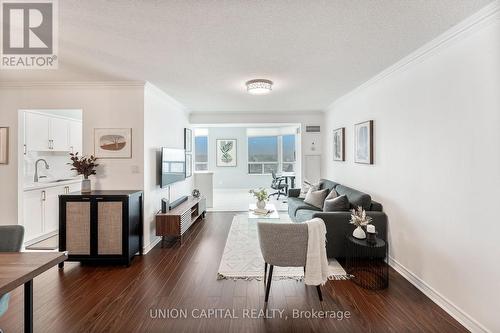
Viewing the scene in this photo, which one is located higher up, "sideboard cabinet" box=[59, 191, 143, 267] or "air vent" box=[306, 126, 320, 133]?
"air vent" box=[306, 126, 320, 133]

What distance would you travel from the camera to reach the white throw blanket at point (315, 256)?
7.34 ft

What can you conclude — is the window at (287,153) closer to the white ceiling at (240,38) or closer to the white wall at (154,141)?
the white wall at (154,141)

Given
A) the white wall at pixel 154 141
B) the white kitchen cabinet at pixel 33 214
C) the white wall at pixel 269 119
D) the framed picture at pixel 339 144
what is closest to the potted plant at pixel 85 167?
the white wall at pixel 154 141

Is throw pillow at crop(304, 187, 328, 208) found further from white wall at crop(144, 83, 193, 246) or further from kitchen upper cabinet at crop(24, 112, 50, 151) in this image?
kitchen upper cabinet at crop(24, 112, 50, 151)

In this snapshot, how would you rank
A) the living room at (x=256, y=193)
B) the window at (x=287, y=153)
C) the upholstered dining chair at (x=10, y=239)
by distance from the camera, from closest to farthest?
the upholstered dining chair at (x=10, y=239) < the living room at (x=256, y=193) < the window at (x=287, y=153)

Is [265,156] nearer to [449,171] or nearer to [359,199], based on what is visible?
[359,199]

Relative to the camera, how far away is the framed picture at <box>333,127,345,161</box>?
4.82 metres

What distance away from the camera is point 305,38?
225 centimetres

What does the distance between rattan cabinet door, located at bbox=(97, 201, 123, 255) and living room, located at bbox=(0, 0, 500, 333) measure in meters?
0.03

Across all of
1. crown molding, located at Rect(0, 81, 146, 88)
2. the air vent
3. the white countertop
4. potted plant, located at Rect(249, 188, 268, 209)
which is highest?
crown molding, located at Rect(0, 81, 146, 88)

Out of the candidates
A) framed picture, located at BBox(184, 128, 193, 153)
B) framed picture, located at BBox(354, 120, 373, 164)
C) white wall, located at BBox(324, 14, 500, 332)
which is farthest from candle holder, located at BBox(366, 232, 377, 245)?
framed picture, located at BBox(184, 128, 193, 153)

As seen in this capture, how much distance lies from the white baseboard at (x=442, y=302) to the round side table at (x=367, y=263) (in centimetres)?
21

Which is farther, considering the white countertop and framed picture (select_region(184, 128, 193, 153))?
framed picture (select_region(184, 128, 193, 153))

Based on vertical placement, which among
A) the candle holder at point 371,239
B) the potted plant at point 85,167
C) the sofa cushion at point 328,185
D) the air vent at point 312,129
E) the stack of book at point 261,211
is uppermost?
the air vent at point 312,129
